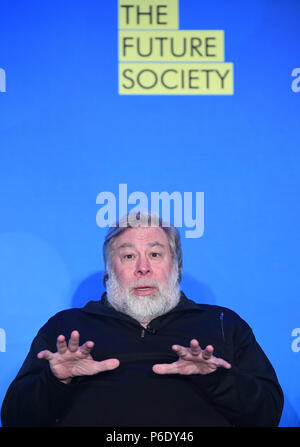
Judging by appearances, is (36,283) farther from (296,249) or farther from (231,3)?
(231,3)

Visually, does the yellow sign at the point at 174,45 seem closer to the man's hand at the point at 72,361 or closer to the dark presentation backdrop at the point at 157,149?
the dark presentation backdrop at the point at 157,149

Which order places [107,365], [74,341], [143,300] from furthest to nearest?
[143,300]
[107,365]
[74,341]

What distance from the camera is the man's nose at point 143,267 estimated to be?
2.17 m

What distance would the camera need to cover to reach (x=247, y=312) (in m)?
2.46

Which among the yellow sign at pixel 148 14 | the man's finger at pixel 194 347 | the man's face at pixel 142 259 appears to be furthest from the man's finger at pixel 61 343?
the yellow sign at pixel 148 14

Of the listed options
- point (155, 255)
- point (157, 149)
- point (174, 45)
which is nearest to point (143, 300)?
point (155, 255)

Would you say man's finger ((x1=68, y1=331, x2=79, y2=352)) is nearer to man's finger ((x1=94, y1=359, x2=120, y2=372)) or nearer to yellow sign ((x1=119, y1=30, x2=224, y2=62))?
man's finger ((x1=94, y1=359, x2=120, y2=372))

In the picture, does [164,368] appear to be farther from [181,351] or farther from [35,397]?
[35,397]

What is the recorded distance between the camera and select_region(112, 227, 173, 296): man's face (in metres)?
2.18

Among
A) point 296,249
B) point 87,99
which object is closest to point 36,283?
point 87,99

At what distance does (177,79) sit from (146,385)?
1273mm

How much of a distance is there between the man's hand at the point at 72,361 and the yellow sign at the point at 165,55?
1.17 metres

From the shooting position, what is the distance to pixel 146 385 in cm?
197
